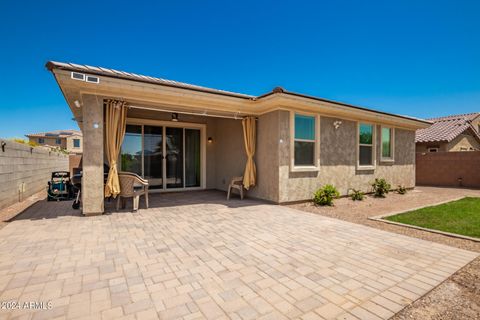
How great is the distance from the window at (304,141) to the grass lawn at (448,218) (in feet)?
9.52

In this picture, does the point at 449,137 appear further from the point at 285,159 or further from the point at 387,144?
the point at 285,159

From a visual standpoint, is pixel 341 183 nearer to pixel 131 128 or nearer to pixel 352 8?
pixel 352 8

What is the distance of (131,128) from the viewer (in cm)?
857

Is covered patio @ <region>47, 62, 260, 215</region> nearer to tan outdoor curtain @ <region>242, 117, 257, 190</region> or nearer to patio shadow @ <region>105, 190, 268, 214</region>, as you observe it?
tan outdoor curtain @ <region>242, 117, 257, 190</region>

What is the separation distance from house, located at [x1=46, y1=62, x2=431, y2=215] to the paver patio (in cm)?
211

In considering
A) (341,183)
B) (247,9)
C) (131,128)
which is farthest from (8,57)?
(341,183)

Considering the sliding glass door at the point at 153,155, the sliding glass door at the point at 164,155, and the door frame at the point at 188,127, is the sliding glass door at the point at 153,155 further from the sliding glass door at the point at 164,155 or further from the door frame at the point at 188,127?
the door frame at the point at 188,127

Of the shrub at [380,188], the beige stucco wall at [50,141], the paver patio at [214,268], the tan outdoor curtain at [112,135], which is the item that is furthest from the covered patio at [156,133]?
the beige stucco wall at [50,141]

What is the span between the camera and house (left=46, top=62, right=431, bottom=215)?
5.53 m

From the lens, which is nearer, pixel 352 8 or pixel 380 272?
pixel 380 272

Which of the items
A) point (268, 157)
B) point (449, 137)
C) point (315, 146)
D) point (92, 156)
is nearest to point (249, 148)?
point (268, 157)

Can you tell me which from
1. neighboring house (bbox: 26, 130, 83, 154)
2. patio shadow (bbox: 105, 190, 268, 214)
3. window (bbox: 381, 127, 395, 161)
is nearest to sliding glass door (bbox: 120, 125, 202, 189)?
patio shadow (bbox: 105, 190, 268, 214)

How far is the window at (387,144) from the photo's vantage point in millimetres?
10023

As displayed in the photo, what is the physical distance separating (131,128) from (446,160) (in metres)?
17.4
